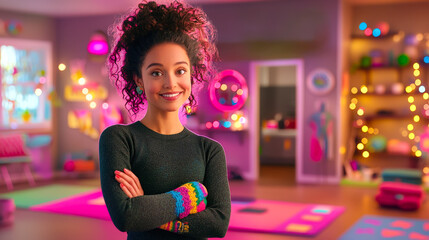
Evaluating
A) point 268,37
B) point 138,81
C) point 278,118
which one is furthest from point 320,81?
point 138,81

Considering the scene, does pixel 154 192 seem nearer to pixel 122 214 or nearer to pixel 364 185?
pixel 122 214

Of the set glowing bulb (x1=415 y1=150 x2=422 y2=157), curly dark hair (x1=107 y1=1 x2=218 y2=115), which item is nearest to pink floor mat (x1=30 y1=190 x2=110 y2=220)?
curly dark hair (x1=107 y1=1 x2=218 y2=115)

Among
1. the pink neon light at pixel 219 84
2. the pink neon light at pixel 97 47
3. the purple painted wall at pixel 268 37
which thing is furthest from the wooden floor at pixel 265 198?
the pink neon light at pixel 97 47

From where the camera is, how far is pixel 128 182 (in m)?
1.45

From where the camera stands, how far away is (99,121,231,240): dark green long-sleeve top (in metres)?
1.43

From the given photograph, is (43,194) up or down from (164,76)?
down

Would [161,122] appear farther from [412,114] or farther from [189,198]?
[412,114]

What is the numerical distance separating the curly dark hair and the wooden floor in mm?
3250

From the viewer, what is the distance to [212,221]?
1.54 metres

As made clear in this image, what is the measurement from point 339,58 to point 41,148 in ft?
17.4

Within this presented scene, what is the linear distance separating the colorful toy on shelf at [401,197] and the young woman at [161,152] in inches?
194

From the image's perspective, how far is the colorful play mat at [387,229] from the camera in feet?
15.5

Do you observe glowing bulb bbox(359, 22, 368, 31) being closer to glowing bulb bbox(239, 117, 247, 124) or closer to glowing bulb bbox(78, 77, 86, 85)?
glowing bulb bbox(239, 117, 247, 124)

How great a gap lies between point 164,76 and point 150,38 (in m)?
0.12
